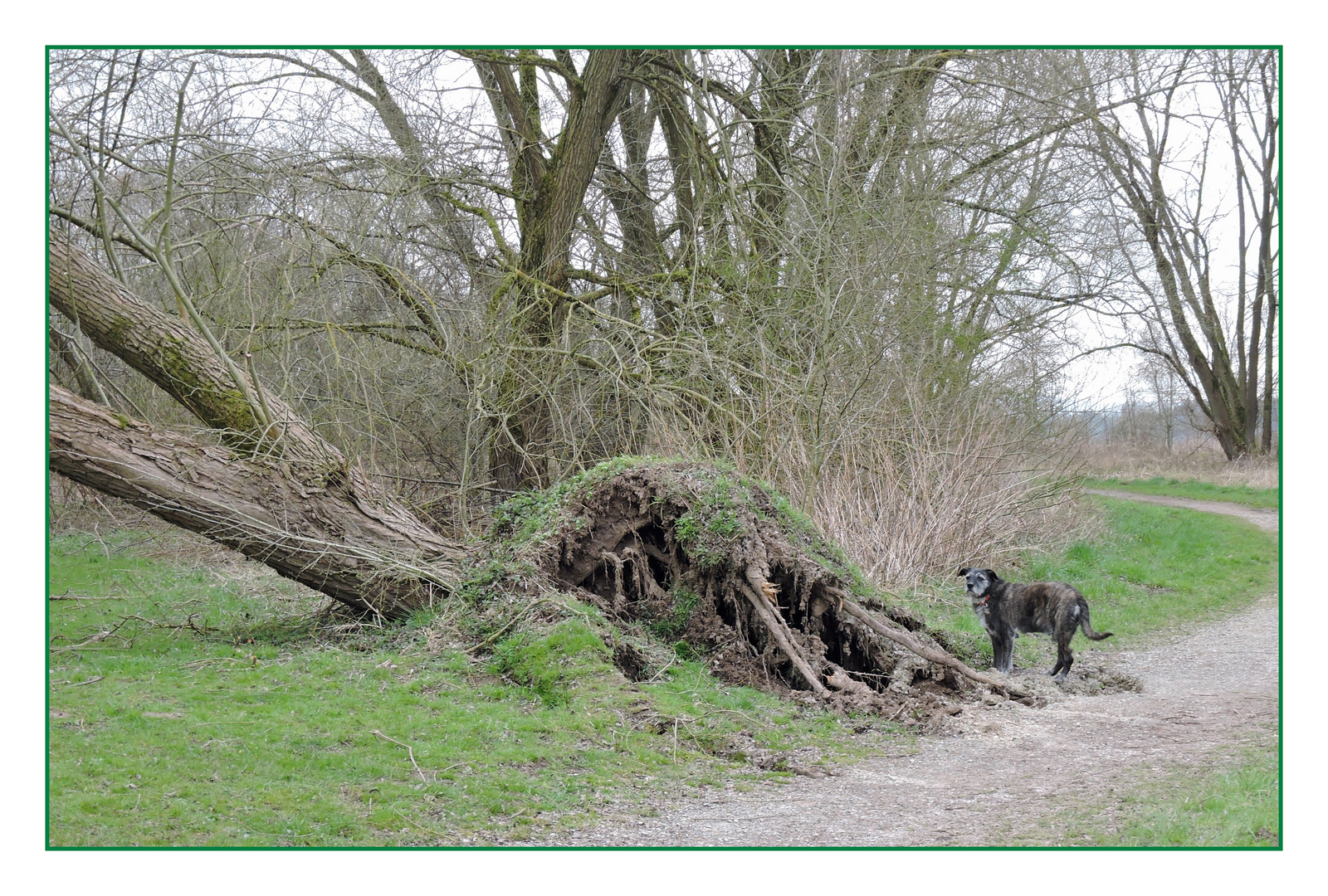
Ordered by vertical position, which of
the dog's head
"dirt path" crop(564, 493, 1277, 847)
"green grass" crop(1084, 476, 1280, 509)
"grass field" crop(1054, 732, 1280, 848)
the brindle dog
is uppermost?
"green grass" crop(1084, 476, 1280, 509)

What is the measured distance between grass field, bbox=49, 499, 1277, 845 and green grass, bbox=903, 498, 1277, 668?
22 centimetres

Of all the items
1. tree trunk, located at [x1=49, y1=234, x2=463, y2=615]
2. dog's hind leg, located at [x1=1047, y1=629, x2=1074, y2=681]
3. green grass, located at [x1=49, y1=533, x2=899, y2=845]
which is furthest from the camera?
dog's hind leg, located at [x1=1047, y1=629, x2=1074, y2=681]

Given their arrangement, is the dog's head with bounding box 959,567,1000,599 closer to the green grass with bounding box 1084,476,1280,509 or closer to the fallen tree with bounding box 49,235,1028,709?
the fallen tree with bounding box 49,235,1028,709

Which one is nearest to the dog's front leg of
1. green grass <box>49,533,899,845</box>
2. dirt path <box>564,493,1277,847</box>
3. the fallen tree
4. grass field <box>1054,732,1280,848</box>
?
the fallen tree

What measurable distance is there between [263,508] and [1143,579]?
1144cm

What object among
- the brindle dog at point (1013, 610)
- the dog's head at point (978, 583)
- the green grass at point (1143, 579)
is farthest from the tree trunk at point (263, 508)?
the green grass at point (1143, 579)

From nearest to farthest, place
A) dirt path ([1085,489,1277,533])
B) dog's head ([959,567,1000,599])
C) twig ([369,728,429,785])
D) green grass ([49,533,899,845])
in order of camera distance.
A: green grass ([49,533,899,845])
twig ([369,728,429,785])
dog's head ([959,567,1000,599])
dirt path ([1085,489,1277,533])

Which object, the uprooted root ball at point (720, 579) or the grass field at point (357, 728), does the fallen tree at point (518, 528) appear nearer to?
the uprooted root ball at point (720, 579)

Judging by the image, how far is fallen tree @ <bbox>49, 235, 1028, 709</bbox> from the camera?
27.7ft

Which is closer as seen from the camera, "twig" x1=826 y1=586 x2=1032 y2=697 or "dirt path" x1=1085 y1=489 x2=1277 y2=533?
"twig" x1=826 y1=586 x2=1032 y2=697

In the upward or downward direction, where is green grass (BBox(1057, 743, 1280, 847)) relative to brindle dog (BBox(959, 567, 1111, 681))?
downward

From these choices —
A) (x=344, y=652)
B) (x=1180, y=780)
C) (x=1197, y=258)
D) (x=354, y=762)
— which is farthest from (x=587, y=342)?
(x=1197, y=258)

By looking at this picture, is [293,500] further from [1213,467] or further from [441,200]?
[1213,467]

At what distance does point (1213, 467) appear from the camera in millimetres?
25219
